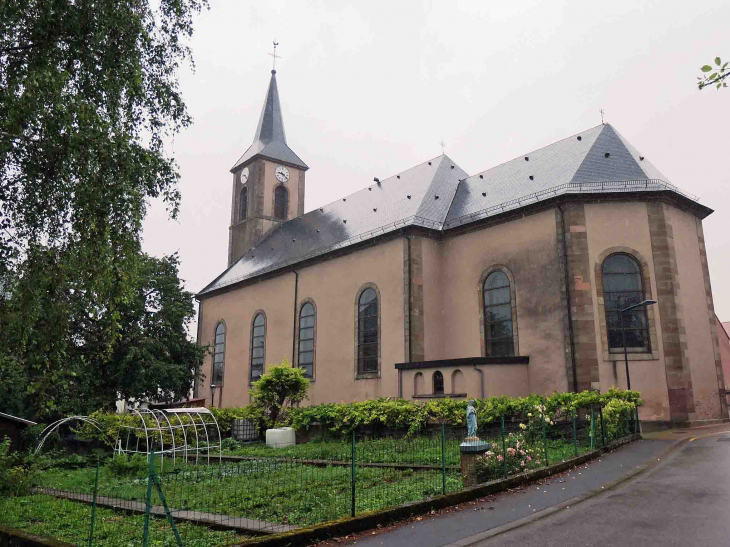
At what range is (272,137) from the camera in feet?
155

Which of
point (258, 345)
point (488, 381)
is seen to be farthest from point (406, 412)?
point (258, 345)

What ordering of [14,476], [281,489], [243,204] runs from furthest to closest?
[243,204], [14,476], [281,489]

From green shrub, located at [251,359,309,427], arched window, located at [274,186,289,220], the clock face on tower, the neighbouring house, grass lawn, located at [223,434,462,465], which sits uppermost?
the clock face on tower

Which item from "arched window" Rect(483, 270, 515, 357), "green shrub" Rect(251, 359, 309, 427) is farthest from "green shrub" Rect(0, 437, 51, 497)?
"arched window" Rect(483, 270, 515, 357)

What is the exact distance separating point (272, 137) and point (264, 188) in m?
5.53

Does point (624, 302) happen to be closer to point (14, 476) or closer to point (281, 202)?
point (14, 476)

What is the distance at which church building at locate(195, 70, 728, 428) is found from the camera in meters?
21.2

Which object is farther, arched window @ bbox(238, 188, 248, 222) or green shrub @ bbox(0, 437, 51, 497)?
arched window @ bbox(238, 188, 248, 222)

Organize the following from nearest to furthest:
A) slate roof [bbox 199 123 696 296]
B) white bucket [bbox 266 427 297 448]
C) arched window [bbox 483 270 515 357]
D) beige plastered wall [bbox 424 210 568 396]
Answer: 1. white bucket [bbox 266 427 297 448]
2. beige plastered wall [bbox 424 210 568 396]
3. slate roof [bbox 199 123 696 296]
4. arched window [bbox 483 270 515 357]

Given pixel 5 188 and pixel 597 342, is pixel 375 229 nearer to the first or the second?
pixel 597 342

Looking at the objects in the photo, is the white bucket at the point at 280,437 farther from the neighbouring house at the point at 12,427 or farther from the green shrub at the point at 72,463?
the neighbouring house at the point at 12,427

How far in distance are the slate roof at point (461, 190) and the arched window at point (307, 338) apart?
9.07 ft

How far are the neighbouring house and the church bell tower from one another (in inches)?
986

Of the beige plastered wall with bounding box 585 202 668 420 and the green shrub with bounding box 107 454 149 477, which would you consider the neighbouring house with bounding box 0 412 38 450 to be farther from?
the beige plastered wall with bounding box 585 202 668 420
